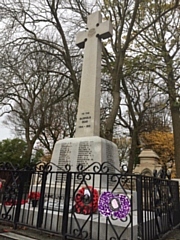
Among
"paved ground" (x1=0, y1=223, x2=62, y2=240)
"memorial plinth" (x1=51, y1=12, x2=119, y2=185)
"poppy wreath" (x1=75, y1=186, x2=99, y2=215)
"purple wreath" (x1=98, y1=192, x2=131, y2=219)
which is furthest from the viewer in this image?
"memorial plinth" (x1=51, y1=12, x2=119, y2=185)

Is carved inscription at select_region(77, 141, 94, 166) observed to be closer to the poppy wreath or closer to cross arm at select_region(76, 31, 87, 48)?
the poppy wreath

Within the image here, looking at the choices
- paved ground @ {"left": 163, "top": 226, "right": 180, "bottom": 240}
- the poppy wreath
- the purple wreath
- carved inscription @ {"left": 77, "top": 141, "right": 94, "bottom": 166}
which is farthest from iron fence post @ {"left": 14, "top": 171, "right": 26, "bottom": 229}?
paved ground @ {"left": 163, "top": 226, "right": 180, "bottom": 240}

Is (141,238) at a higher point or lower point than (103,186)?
lower

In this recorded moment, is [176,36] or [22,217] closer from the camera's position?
[22,217]

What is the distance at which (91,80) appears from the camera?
23.4 feet

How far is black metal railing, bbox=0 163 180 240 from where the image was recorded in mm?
3143

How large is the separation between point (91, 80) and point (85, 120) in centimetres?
128

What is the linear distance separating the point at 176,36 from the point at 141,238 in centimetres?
1235

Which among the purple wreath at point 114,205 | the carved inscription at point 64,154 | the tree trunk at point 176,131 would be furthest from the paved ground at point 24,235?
the tree trunk at point 176,131

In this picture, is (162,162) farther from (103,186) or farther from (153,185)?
(153,185)

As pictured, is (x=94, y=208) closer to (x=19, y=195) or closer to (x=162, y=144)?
(x=19, y=195)

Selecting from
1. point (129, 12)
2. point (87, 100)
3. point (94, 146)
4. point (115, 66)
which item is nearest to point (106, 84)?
point (115, 66)

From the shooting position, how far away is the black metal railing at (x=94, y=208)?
3143 millimetres

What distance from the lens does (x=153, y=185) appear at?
3674mm
